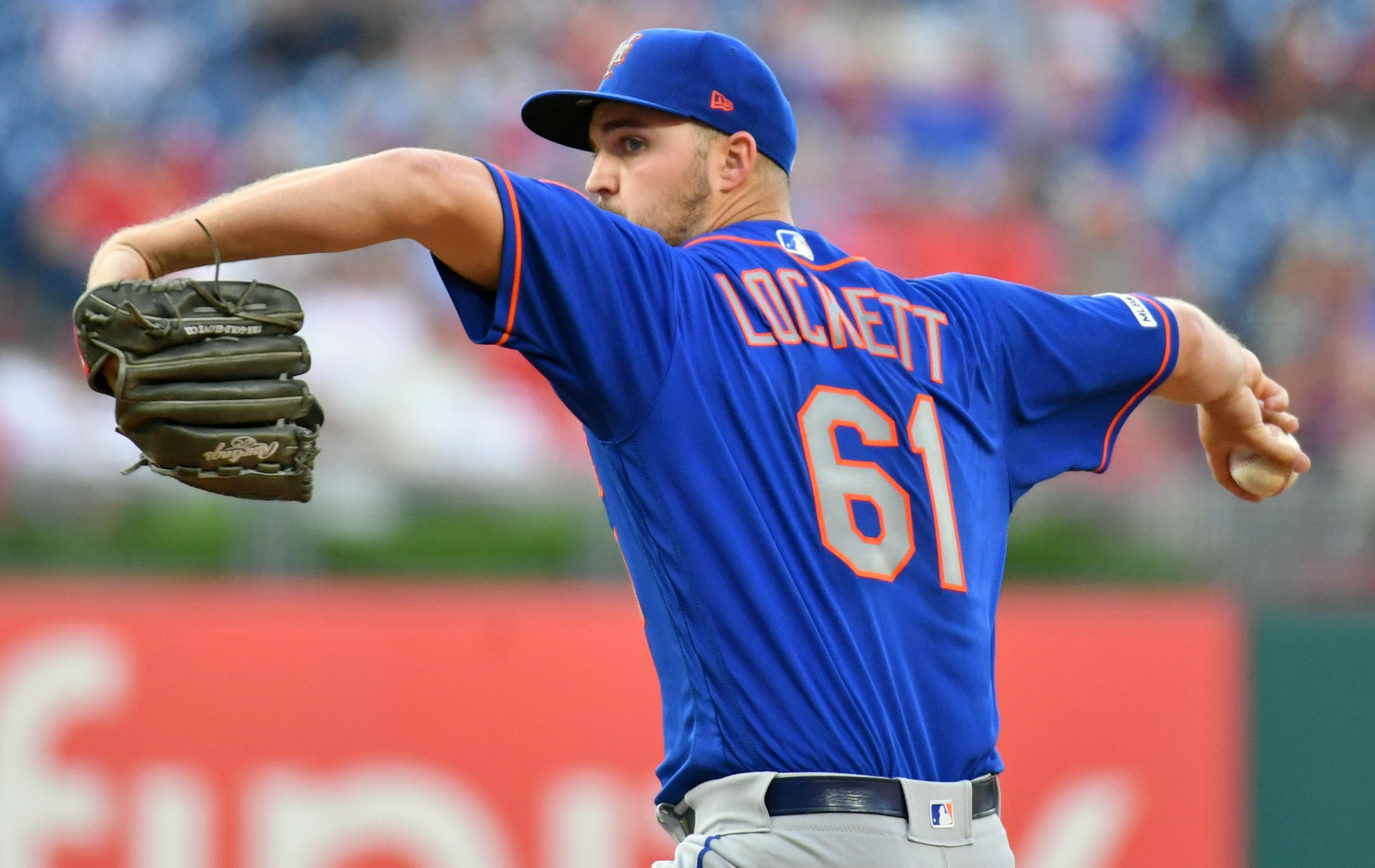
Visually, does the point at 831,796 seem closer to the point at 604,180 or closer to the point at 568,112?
the point at 604,180

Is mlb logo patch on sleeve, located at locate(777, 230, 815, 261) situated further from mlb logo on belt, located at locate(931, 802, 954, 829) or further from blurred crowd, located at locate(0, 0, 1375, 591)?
blurred crowd, located at locate(0, 0, 1375, 591)

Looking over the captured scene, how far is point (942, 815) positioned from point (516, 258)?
1.00 metres

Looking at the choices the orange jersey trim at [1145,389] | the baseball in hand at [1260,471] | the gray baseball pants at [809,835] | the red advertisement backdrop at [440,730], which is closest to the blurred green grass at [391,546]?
the red advertisement backdrop at [440,730]

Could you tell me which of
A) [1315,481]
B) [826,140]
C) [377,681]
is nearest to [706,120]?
[377,681]

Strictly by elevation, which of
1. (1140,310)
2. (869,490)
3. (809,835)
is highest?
(1140,310)

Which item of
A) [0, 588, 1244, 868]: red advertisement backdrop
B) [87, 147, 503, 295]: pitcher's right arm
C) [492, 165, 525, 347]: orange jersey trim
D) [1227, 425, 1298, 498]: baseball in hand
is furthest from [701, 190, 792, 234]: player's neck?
[0, 588, 1244, 868]: red advertisement backdrop

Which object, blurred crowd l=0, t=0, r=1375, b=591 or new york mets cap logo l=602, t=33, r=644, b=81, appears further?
blurred crowd l=0, t=0, r=1375, b=591

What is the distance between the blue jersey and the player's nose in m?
0.22

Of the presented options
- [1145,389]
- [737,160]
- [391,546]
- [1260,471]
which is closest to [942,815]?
[1145,389]

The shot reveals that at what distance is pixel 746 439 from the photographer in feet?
7.43

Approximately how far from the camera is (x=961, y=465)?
2.49m

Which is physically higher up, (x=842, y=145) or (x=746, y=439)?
(x=842, y=145)

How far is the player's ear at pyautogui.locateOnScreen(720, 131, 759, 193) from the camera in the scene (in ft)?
8.47

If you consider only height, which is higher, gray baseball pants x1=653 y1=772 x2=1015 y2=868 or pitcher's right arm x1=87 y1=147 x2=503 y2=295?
pitcher's right arm x1=87 y1=147 x2=503 y2=295
